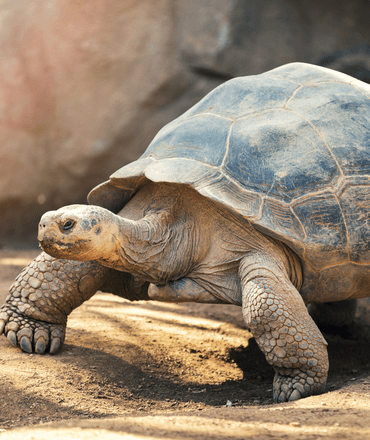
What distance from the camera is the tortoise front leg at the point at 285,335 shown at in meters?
2.67

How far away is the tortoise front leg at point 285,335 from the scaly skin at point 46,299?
45.8 inches

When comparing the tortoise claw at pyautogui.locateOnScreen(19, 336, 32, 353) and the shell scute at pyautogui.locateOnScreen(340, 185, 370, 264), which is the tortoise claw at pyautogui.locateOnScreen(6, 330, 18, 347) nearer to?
the tortoise claw at pyautogui.locateOnScreen(19, 336, 32, 353)

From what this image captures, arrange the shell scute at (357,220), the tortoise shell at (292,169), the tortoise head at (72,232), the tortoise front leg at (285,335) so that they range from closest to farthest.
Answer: the tortoise head at (72,232) → the tortoise front leg at (285,335) → the tortoise shell at (292,169) → the shell scute at (357,220)

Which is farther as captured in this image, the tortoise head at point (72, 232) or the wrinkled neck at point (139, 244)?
the wrinkled neck at point (139, 244)

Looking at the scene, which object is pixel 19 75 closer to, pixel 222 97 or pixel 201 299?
pixel 222 97

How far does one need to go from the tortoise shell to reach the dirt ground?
811 mm

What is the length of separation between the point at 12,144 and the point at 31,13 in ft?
7.16

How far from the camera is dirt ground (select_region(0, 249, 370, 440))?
1.77m

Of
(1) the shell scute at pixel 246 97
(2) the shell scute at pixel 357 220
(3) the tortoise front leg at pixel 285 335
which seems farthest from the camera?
(1) the shell scute at pixel 246 97

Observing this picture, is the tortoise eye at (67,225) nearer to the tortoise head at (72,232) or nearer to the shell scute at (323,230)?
the tortoise head at (72,232)

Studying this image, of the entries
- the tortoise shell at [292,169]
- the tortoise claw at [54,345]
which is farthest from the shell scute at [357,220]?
the tortoise claw at [54,345]

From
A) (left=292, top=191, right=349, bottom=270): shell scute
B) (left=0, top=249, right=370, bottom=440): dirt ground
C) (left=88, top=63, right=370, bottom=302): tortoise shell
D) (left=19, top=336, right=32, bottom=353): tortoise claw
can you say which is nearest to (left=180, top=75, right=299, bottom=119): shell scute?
(left=88, top=63, right=370, bottom=302): tortoise shell

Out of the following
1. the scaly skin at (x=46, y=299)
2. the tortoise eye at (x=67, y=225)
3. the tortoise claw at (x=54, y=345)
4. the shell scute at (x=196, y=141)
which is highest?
the shell scute at (x=196, y=141)

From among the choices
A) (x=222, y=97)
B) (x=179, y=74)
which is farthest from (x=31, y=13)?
(x=222, y=97)
